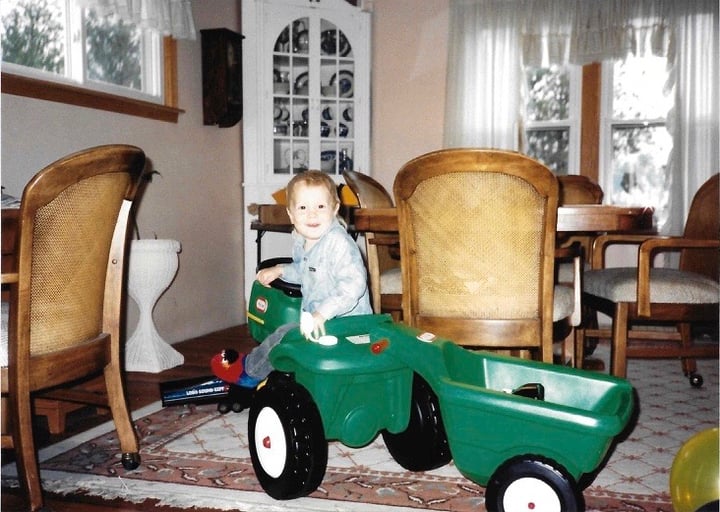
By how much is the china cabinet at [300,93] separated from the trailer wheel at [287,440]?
3.30 metres

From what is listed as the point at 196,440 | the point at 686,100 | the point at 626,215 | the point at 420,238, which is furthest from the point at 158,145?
the point at 686,100

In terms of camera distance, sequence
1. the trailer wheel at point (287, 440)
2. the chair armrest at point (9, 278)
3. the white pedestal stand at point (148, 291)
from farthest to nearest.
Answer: the white pedestal stand at point (148, 291) < the trailer wheel at point (287, 440) < the chair armrest at point (9, 278)

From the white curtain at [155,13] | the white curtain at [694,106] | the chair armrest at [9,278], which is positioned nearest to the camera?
the chair armrest at [9,278]

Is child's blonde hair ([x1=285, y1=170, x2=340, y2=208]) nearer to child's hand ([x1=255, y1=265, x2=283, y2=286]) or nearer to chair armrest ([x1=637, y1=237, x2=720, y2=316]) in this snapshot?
child's hand ([x1=255, y1=265, x2=283, y2=286])

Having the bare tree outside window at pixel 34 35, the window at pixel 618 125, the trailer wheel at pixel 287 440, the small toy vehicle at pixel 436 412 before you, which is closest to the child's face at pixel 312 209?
the small toy vehicle at pixel 436 412

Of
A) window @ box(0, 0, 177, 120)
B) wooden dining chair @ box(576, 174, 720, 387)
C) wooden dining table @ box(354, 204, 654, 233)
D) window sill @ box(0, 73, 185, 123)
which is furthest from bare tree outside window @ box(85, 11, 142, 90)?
wooden dining chair @ box(576, 174, 720, 387)

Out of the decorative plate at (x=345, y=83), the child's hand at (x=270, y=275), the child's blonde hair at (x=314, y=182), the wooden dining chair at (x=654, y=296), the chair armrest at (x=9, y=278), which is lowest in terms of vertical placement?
the wooden dining chair at (x=654, y=296)

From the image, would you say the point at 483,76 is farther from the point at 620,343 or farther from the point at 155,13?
the point at 620,343

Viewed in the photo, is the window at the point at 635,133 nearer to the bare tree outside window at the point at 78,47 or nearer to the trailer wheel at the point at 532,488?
the bare tree outside window at the point at 78,47

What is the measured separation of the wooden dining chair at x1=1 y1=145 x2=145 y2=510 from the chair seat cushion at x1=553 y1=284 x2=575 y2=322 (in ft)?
4.47

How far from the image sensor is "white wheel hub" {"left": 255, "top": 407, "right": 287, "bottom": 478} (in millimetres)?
1671

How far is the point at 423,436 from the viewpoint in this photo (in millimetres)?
1863

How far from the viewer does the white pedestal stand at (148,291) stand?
339cm

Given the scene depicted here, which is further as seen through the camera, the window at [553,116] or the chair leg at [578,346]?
the window at [553,116]
